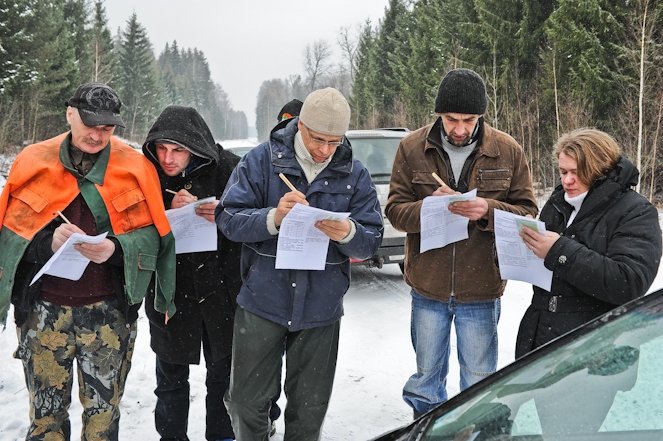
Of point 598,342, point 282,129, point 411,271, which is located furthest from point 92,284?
point 598,342

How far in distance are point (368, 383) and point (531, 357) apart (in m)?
2.79

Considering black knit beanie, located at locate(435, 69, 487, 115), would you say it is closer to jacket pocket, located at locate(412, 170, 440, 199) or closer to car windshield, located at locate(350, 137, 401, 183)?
jacket pocket, located at locate(412, 170, 440, 199)

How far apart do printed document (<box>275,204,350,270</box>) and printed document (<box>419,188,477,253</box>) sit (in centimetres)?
67

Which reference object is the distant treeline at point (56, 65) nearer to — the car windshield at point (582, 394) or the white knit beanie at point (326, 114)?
the white knit beanie at point (326, 114)

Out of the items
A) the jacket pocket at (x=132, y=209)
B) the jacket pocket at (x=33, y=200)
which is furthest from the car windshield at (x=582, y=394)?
the jacket pocket at (x=33, y=200)

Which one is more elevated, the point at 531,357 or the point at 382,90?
the point at 382,90

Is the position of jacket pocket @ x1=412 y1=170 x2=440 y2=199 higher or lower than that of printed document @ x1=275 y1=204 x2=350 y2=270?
higher

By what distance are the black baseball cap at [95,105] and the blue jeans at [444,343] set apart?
75.9 inches

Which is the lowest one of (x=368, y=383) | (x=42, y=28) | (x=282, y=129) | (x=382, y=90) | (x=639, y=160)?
(x=368, y=383)

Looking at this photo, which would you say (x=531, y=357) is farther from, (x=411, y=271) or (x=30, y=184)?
(x=30, y=184)

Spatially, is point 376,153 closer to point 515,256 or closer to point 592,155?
point 515,256

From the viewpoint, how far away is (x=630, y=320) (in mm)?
1822

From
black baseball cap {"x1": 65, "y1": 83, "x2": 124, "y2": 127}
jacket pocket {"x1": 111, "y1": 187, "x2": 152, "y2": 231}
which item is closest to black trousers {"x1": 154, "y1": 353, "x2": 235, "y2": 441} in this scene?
jacket pocket {"x1": 111, "y1": 187, "x2": 152, "y2": 231}

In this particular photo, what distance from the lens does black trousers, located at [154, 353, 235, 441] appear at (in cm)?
327
